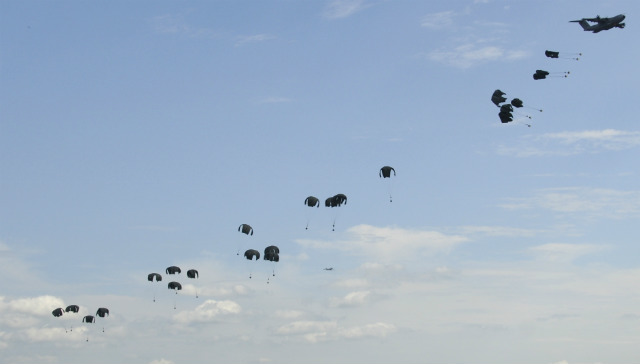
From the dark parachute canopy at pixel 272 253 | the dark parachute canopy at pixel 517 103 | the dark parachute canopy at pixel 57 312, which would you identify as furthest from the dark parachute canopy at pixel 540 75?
the dark parachute canopy at pixel 57 312

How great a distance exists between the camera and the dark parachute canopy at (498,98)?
99188mm

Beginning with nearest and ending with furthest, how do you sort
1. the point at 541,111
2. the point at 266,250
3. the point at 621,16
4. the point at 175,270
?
the point at 541,111
the point at 621,16
the point at 266,250
the point at 175,270

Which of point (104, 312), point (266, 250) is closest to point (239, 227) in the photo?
point (266, 250)

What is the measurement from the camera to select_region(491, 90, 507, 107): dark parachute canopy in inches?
3905

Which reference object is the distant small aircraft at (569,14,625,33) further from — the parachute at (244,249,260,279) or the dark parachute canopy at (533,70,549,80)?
the parachute at (244,249,260,279)

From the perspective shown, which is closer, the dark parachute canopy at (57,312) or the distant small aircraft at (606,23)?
the distant small aircraft at (606,23)

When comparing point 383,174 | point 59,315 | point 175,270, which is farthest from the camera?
point 59,315

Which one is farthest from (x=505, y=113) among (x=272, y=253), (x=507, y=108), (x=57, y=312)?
(x=57, y=312)

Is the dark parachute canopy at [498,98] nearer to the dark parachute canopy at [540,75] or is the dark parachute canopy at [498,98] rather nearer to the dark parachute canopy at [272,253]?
the dark parachute canopy at [540,75]

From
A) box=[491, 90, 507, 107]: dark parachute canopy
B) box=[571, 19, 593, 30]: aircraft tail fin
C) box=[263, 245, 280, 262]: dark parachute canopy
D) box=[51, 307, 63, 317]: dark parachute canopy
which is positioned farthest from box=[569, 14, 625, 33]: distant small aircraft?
box=[51, 307, 63, 317]: dark parachute canopy

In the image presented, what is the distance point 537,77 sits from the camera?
97438mm

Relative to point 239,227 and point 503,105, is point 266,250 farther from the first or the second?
point 503,105

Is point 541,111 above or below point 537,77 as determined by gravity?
below

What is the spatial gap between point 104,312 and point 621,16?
317 feet
